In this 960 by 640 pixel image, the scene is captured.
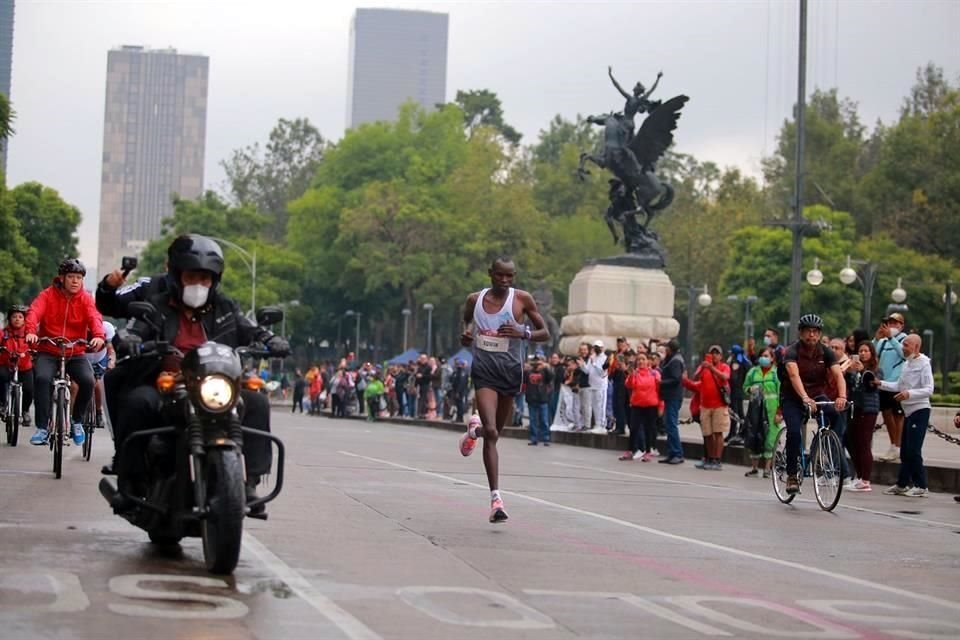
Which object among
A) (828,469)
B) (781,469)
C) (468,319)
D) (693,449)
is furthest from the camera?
(693,449)

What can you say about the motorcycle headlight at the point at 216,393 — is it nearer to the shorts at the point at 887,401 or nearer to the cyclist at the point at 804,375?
the cyclist at the point at 804,375

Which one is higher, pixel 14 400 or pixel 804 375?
pixel 804 375

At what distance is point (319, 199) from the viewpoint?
100438 millimetres

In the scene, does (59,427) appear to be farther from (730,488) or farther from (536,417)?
(536,417)

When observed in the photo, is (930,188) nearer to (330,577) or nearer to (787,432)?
(787,432)

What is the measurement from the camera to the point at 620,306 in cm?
4466

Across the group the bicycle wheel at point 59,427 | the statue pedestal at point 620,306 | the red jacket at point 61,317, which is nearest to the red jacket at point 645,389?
the red jacket at point 61,317

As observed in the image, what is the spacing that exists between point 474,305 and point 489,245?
252 feet

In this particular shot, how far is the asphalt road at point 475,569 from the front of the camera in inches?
306

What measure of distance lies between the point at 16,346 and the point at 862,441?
9.71 meters

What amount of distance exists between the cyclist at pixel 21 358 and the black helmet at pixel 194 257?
1053 centimetres

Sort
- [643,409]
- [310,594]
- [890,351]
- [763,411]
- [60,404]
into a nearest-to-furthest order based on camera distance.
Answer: [310,594]
[60,404]
[890,351]
[763,411]
[643,409]

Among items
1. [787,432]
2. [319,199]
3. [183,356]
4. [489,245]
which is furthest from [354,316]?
[183,356]

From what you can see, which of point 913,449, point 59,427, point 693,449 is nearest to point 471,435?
point 59,427
